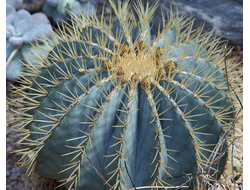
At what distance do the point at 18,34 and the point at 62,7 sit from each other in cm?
51

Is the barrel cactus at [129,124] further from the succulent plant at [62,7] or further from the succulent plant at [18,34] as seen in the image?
the succulent plant at [62,7]

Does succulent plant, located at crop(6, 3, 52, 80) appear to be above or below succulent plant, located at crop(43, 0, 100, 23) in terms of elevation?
below

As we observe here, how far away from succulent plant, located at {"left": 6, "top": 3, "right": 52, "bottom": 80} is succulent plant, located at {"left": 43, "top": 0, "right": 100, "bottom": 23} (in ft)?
0.69

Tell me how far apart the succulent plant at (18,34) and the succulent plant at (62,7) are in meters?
0.21

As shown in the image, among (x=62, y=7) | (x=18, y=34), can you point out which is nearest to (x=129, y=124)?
(x=18, y=34)

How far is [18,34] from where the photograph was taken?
6.89 feet

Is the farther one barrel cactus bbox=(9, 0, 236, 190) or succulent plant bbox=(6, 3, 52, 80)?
succulent plant bbox=(6, 3, 52, 80)

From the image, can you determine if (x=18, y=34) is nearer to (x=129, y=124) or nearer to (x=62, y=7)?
(x=62, y=7)

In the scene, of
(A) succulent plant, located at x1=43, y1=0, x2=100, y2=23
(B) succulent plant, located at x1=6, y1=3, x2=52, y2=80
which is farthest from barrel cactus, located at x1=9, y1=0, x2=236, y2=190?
(A) succulent plant, located at x1=43, y1=0, x2=100, y2=23

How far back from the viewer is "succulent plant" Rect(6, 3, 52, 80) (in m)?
2.07

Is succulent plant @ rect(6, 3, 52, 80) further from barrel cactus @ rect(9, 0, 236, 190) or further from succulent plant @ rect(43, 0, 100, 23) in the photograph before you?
barrel cactus @ rect(9, 0, 236, 190)

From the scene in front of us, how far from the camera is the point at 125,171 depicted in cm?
108

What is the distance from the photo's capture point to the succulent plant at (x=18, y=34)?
2.07 meters

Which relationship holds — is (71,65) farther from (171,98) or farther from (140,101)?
(171,98)
